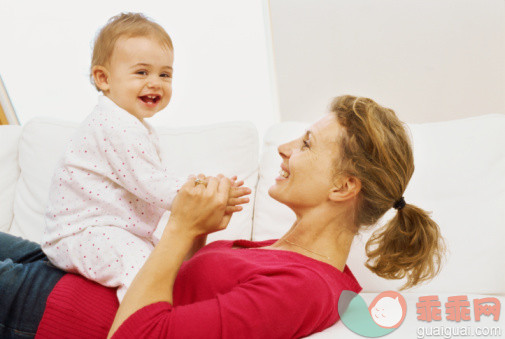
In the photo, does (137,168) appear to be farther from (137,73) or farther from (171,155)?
(171,155)

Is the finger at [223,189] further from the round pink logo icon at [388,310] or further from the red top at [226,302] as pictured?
the round pink logo icon at [388,310]

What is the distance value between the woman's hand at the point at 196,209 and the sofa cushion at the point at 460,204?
54 cm

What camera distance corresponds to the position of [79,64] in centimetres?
292

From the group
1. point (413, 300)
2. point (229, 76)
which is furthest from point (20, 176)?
point (413, 300)

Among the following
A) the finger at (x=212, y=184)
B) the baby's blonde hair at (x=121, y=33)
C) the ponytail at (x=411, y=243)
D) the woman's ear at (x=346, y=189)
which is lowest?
the ponytail at (x=411, y=243)

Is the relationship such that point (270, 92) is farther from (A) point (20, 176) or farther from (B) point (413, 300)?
(B) point (413, 300)

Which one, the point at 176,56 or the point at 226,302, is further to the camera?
the point at 176,56

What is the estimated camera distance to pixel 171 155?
185 cm

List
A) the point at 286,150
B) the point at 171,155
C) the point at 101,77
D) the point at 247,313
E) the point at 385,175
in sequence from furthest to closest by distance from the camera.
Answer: the point at 171,155 → the point at 101,77 → the point at 286,150 → the point at 385,175 → the point at 247,313

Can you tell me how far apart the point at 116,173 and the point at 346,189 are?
62 cm

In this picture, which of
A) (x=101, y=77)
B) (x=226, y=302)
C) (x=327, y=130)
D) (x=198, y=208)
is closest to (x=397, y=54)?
(x=327, y=130)

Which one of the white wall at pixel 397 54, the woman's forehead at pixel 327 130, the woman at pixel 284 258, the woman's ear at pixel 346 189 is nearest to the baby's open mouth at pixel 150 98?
the woman at pixel 284 258

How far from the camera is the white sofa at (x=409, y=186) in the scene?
4.63ft

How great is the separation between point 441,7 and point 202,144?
1.30 m
